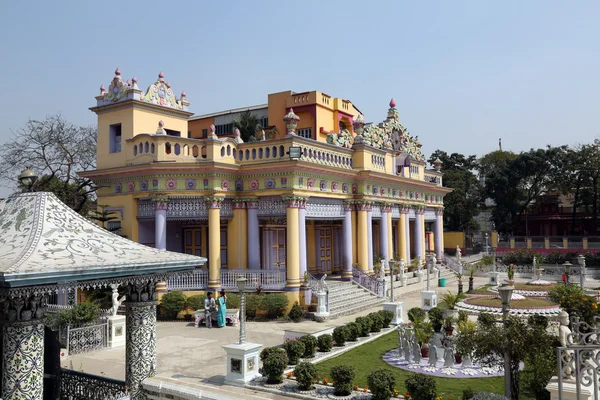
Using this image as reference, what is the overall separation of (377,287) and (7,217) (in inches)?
708

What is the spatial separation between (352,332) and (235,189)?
8670mm

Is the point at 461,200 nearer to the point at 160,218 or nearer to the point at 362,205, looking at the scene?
the point at 362,205

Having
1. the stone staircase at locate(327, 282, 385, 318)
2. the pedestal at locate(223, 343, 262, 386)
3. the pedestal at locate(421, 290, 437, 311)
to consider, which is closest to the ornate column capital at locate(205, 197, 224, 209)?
the stone staircase at locate(327, 282, 385, 318)

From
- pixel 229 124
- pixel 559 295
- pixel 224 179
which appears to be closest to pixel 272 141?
pixel 224 179

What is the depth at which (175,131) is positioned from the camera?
2366cm

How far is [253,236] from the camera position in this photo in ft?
69.1

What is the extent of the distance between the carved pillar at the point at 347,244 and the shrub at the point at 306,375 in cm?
1299

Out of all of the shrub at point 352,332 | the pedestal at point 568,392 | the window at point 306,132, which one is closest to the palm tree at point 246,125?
the window at point 306,132

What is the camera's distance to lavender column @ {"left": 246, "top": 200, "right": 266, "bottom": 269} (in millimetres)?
20969

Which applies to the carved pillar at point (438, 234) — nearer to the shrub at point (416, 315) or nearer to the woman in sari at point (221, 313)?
the shrub at point (416, 315)

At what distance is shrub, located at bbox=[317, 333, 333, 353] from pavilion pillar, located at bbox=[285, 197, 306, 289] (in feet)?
19.7

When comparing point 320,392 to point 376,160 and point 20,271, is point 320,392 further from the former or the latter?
point 376,160

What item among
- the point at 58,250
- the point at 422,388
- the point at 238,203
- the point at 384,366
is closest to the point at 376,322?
the point at 384,366

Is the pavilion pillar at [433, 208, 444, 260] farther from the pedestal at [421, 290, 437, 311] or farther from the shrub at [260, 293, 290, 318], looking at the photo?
the shrub at [260, 293, 290, 318]
